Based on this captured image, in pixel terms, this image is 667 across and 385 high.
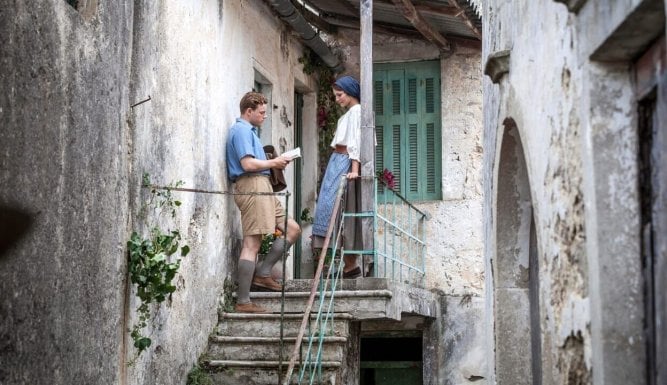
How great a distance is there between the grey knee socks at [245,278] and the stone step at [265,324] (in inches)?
7.2

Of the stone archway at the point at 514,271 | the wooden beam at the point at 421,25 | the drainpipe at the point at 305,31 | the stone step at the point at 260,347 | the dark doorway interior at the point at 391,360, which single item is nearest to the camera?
the stone archway at the point at 514,271

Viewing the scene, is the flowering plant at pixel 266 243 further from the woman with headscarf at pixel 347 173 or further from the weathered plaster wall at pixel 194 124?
the woman with headscarf at pixel 347 173

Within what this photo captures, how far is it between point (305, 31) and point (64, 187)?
582cm

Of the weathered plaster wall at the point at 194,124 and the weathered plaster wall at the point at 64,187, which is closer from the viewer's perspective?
the weathered plaster wall at the point at 64,187

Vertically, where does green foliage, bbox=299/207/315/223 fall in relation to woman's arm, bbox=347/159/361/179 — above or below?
below

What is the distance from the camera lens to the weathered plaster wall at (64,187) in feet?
19.8

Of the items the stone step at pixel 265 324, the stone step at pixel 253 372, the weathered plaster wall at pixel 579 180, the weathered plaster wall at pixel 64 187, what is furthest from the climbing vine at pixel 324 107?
the weathered plaster wall at pixel 579 180

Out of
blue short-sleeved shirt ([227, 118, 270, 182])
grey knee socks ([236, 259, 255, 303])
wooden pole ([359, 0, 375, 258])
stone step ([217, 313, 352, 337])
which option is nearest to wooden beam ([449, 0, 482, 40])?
wooden pole ([359, 0, 375, 258])

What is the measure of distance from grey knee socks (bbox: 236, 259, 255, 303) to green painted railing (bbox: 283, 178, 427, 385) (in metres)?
0.59

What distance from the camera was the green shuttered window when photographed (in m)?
13.1

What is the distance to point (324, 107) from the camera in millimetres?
13500

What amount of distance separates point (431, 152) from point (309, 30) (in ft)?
7.23

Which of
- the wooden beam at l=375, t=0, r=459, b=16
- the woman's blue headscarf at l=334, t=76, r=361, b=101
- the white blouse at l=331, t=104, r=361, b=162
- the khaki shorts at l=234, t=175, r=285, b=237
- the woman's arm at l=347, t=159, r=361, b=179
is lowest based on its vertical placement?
the khaki shorts at l=234, t=175, r=285, b=237

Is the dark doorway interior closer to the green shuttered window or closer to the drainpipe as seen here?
the green shuttered window
